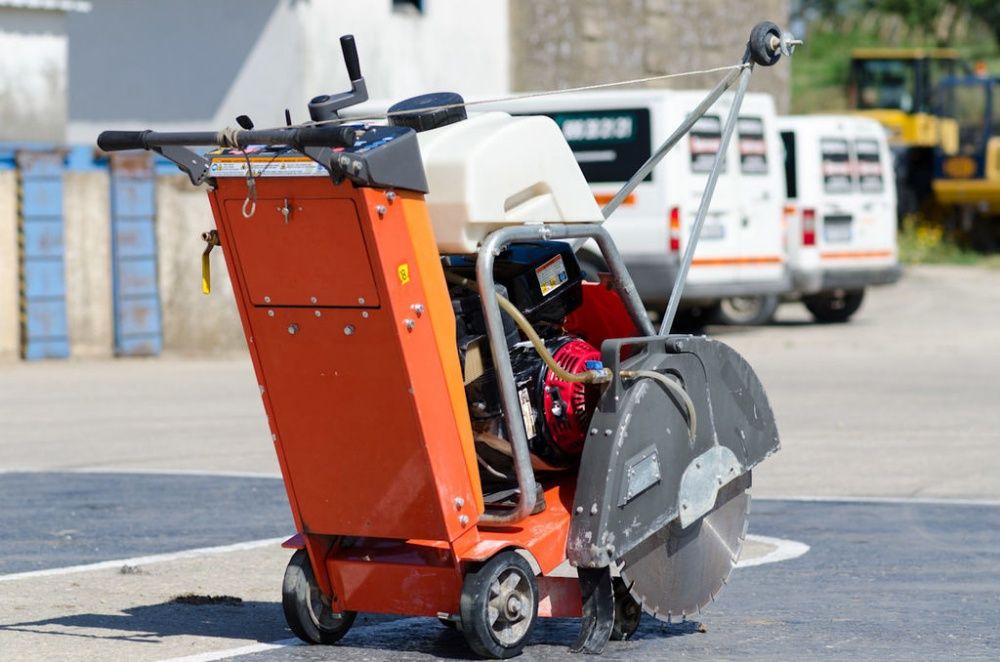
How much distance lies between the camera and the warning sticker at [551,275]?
641cm

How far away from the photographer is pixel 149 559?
327 inches

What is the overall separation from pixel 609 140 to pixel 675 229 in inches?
44.2

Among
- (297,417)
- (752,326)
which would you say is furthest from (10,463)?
(752,326)

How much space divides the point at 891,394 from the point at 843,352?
410cm

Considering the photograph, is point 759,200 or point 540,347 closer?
point 540,347

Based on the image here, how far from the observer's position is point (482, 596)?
591 centimetres

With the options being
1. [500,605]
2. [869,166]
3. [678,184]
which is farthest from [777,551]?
[869,166]

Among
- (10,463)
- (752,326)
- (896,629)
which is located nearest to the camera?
(896,629)

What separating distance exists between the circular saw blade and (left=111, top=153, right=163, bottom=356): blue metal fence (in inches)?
521

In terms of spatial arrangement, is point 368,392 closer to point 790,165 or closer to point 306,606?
point 306,606

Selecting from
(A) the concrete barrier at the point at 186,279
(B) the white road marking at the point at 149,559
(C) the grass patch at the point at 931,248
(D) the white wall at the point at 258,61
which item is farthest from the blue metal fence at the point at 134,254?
(C) the grass patch at the point at 931,248

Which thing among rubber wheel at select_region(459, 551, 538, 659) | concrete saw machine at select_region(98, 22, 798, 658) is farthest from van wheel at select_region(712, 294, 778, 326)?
rubber wheel at select_region(459, 551, 538, 659)

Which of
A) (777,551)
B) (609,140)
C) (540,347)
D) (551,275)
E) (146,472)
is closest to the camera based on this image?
(540,347)

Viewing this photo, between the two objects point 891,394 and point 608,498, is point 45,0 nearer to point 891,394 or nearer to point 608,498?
point 891,394
